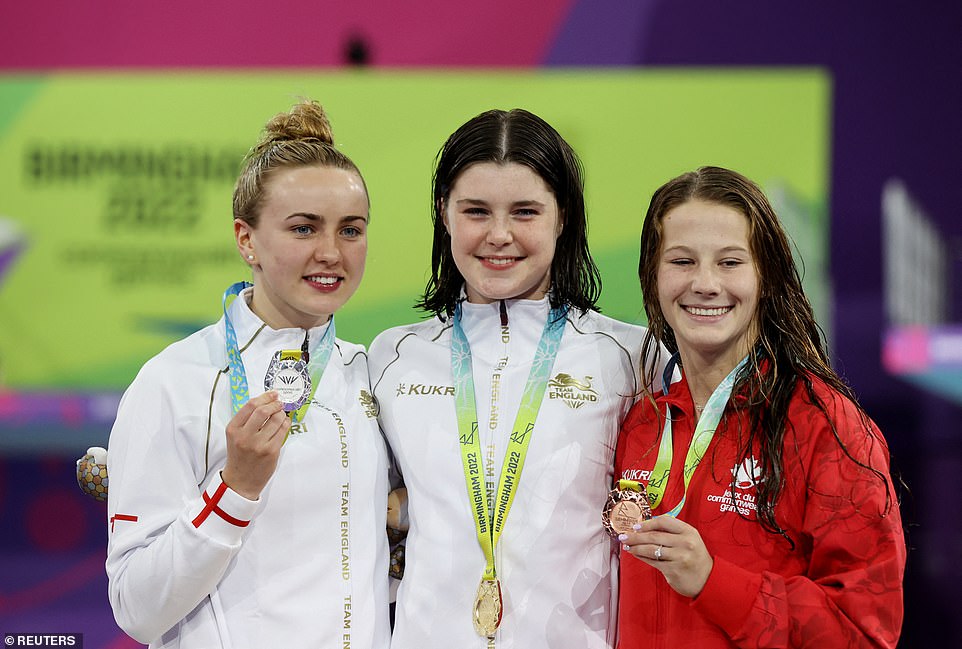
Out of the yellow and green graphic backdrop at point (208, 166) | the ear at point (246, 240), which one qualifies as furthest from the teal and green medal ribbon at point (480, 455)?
the yellow and green graphic backdrop at point (208, 166)

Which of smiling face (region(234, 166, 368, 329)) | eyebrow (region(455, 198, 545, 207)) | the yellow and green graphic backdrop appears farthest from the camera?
the yellow and green graphic backdrop

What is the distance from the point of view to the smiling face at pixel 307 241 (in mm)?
2197

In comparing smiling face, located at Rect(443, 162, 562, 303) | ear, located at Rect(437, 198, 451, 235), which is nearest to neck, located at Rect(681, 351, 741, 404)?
smiling face, located at Rect(443, 162, 562, 303)

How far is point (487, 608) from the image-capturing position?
2109 mm

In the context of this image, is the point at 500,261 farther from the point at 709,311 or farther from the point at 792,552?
the point at 792,552

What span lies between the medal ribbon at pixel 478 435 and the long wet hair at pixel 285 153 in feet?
1.73

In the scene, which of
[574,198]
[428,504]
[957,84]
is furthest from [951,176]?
[428,504]

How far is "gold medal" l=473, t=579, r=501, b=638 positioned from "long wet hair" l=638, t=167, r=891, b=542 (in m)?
0.57

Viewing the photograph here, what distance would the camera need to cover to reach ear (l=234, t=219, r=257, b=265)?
2264 mm

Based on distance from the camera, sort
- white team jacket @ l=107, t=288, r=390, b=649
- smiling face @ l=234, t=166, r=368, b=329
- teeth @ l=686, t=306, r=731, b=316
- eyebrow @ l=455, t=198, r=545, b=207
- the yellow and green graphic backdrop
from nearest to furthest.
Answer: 1. white team jacket @ l=107, t=288, r=390, b=649
2. teeth @ l=686, t=306, r=731, b=316
3. smiling face @ l=234, t=166, r=368, b=329
4. eyebrow @ l=455, t=198, r=545, b=207
5. the yellow and green graphic backdrop

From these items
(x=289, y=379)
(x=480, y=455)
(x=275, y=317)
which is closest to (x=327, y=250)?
(x=275, y=317)

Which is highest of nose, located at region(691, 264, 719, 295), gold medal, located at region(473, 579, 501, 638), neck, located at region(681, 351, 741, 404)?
nose, located at region(691, 264, 719, 295)

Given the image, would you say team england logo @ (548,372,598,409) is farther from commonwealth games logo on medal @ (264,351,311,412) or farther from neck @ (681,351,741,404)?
commonwealth games logo on medal @ (264,351,311,412)

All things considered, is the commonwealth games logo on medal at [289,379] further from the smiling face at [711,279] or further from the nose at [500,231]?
the smiling face at [711,279]
